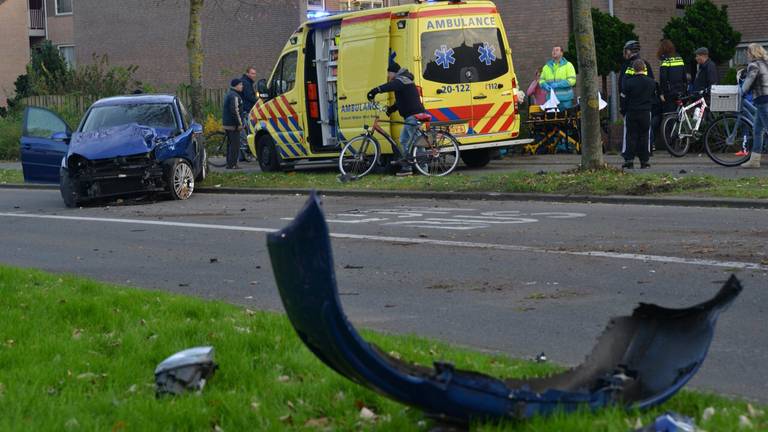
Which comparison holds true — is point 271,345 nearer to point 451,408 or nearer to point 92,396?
point 92,396

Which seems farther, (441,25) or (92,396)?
(441,25)

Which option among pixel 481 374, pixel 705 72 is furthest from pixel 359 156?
pixel 481 374

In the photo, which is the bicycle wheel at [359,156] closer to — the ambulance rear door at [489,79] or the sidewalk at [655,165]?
the sidewalk at [655,165]

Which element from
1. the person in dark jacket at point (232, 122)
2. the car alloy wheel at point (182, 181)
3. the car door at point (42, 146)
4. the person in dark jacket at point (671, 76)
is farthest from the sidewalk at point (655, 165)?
the car door at point (42, 146)

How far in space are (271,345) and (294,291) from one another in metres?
2.88

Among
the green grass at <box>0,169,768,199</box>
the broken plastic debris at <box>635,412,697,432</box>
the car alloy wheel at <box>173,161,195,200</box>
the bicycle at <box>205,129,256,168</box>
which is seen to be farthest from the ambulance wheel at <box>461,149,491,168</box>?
the broken plastic debris at <box>635,412,697,432</box>

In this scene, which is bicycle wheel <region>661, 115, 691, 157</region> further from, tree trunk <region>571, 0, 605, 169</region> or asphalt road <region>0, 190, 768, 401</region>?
asphalt road <region>0, 190, 768, 401</region>

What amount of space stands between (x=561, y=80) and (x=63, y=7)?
42.1 metres

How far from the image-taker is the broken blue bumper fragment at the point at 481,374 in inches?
161

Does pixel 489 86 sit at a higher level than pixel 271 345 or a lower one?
higher

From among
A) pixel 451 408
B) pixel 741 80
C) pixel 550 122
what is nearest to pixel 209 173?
pixel 550 122

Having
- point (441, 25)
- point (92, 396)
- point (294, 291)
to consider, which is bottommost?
point (92, 396)

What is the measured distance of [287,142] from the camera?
76.1ft

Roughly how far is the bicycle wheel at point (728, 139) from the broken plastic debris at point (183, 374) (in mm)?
13562
